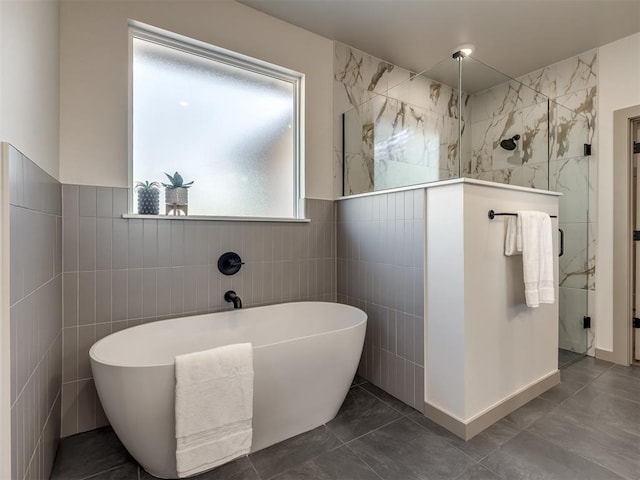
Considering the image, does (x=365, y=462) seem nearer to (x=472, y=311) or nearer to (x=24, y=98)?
(x=472, y=311)

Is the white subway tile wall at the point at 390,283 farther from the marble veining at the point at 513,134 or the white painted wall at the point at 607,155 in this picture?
the white painted wall at the point at 607,155

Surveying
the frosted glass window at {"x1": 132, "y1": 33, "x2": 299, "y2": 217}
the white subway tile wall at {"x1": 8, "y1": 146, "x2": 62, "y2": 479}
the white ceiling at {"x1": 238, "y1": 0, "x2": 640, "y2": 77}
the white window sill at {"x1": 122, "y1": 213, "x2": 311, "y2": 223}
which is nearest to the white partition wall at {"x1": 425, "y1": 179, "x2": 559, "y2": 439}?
the white window sill at {"x1": 122, "y1": 213, "x2": 311, "y2": 223}

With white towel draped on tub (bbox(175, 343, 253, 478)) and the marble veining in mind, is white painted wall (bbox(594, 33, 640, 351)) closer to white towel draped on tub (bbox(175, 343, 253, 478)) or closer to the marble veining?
the marble veining

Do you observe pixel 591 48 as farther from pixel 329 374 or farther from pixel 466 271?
pixel 329 374

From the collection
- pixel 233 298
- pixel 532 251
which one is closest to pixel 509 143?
pixel 532 251

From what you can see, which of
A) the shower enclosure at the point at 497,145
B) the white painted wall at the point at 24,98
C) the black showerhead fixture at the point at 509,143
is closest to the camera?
the white painted wall at the point at 24,98

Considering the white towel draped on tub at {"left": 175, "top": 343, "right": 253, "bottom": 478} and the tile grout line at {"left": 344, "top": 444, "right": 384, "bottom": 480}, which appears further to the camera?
the tile grout line at {"left": 344, "top": 444, "right": 384, "bottom": 480}

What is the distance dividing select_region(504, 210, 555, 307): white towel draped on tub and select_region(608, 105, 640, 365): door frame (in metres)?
1.20

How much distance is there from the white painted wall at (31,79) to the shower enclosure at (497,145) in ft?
6.17

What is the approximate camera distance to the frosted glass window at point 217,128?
2.08 metres

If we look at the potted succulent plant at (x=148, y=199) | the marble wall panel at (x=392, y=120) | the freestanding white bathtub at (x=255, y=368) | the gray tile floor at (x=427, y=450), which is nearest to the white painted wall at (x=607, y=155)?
the gray tile floor at (x=427, y=450)

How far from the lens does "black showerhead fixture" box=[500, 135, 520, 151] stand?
8.83 feet

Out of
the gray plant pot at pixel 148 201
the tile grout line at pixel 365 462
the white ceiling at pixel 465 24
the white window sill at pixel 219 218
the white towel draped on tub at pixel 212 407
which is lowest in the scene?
the tile grout line at pixel 365 462

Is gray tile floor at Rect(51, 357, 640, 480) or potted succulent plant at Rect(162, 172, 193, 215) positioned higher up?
potted succulent plant at Rect(162, 172, 193, 215)
